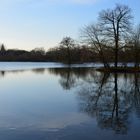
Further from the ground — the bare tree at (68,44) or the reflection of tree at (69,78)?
the bare tree at (68,44)

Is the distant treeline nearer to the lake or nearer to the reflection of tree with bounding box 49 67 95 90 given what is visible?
the reflection of tree with bounding box 49 67 95 90

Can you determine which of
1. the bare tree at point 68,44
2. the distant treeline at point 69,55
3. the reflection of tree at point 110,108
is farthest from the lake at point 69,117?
the bare tree at point 68,44

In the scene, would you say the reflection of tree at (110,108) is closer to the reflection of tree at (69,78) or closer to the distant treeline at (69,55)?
the reflection of tree at (69,78)

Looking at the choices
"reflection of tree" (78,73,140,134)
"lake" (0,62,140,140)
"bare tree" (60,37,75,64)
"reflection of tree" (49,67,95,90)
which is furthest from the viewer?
"bare tree" (60,37,75,64)

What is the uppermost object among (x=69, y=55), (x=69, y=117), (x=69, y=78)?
(x=69, y=55)

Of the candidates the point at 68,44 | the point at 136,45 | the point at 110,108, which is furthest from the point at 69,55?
the point at 110,108

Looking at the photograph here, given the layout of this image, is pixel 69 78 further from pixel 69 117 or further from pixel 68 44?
pixel 68 44

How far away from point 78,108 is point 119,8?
4034cm

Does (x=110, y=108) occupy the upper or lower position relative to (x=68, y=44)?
lower

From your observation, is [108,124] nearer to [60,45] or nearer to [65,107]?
[65,107]

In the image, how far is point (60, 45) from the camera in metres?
118

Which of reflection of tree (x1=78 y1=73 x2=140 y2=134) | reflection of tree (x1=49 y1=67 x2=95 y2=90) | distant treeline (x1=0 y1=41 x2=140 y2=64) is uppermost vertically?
distant treeline (x1=0 y1=41 x2=140 y2=64)

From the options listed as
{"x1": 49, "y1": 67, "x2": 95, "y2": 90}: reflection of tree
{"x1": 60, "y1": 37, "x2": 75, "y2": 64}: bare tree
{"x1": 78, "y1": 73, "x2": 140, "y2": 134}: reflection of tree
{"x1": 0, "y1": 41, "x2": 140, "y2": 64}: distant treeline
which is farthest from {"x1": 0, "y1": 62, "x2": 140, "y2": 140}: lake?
{"x1": 60, "y1": 37, "x2": 75, "y2": 64}: bare tree

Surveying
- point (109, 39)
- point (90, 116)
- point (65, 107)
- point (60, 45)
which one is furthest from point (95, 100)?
point (60, 45)
